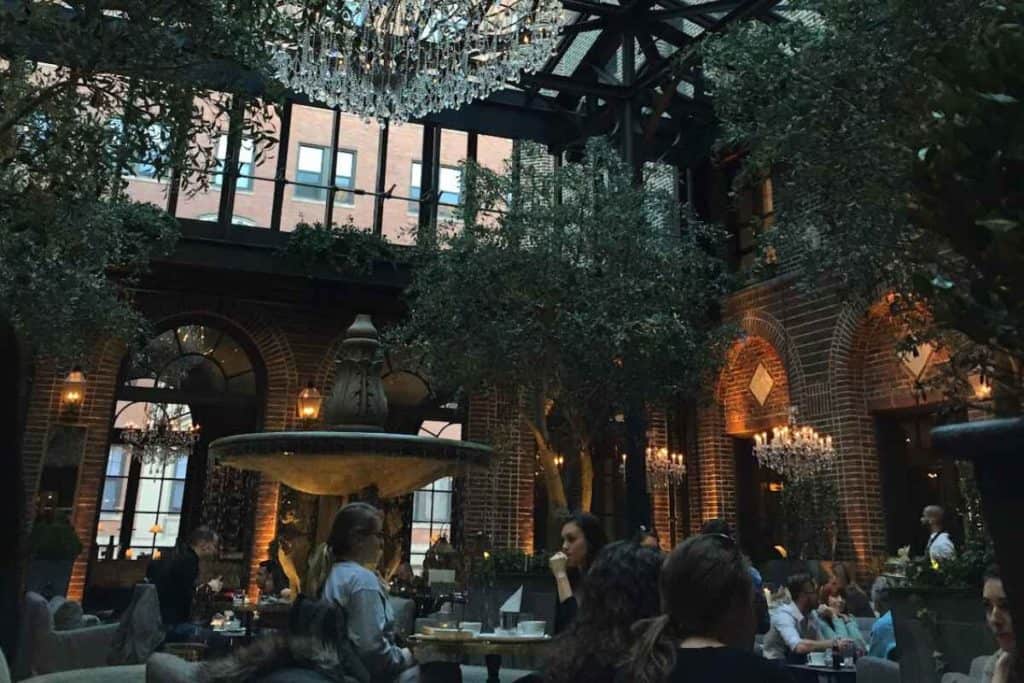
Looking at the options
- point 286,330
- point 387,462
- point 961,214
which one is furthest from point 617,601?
point 286,330

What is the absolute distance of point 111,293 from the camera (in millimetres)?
9914

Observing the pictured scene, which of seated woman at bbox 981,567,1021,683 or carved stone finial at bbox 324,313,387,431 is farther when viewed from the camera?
carved stone finial at bbox 324,313,387,431

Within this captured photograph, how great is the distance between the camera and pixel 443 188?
44.7 ft

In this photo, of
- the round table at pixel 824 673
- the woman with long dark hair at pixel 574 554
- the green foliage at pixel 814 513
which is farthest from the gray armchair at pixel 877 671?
the green foliage at pixel 814 513

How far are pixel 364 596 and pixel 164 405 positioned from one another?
1256cm

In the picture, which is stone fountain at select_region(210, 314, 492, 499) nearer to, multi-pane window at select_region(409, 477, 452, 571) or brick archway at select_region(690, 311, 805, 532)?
multi-pane window at select_region(409, 477, 452, 571)

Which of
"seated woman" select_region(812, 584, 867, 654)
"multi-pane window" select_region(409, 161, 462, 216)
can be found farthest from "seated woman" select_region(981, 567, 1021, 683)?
"multi-pane window" select_region(409, 161, 462, 216)

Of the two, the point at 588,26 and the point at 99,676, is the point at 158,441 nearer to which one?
the point at 588,26

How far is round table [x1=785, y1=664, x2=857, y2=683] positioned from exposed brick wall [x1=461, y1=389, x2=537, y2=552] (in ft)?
24.8

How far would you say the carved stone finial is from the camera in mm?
5363

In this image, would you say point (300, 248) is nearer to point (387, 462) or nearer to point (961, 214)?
point (387, 462)

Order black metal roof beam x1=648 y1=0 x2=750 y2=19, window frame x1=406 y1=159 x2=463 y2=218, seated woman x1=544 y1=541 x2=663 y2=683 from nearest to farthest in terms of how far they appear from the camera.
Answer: seated woman x1=544 y1=541 x2=663 y2=683
black metal roof beam x1=648 y1=0 x2=750 y2=19
window frame x1=406 y1=159 x2=463 y2=218

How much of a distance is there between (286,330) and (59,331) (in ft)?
15.0

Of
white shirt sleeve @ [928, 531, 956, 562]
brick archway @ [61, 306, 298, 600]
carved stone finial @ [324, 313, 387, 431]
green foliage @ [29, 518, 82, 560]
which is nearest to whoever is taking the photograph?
carved stone finial @ [324, 313, 387, 431]
